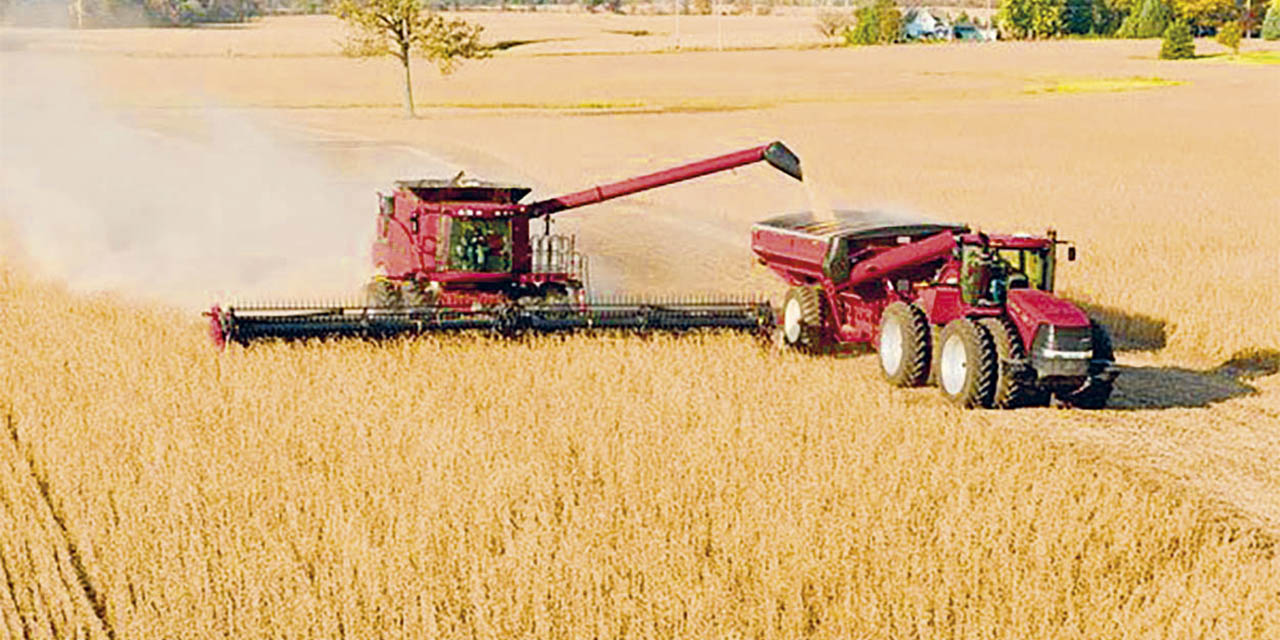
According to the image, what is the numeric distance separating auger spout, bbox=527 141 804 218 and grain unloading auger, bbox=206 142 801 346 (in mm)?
14

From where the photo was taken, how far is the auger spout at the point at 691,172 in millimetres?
15008

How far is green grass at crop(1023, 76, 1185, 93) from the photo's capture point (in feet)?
236

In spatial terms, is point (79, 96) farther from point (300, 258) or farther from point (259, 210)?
point (300, 258)

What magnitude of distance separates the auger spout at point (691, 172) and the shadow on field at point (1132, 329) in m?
4.34

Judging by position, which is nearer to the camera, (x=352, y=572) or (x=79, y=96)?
(x=352, y=572)

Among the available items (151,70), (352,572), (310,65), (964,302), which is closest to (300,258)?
(964,302)

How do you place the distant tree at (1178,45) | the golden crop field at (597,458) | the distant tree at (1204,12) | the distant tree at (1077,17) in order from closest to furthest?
the golden crop field at (597,458), the distant tree at (1178,45), the distant tree at (1204,12), the distant tree at (1077,17)

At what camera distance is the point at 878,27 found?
4840 inches

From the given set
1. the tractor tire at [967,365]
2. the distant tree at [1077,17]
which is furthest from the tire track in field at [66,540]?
the distant tree at [1077,17]

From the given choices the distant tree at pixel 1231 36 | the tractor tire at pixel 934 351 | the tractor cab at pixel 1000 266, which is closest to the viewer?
the tractor cab at pixel 1000 266

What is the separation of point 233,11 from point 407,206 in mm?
132719

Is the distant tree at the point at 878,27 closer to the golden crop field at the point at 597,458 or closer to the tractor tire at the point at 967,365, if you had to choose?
the golden crop field at the point at 597,458

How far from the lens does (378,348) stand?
13945 mm

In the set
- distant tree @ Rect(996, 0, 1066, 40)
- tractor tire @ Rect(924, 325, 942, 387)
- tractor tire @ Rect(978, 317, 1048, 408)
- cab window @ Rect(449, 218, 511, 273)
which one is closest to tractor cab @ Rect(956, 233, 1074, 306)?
tractor tire @ Rect(978, 317, 1048, 408)
